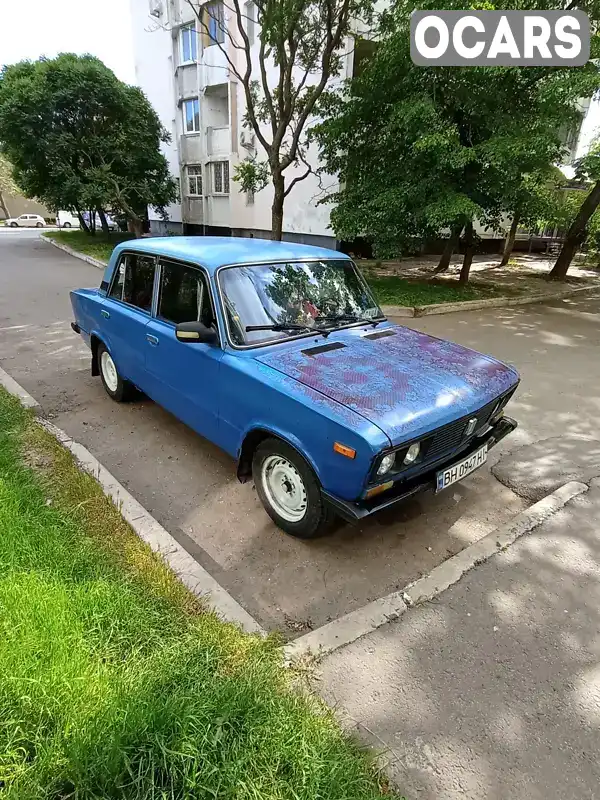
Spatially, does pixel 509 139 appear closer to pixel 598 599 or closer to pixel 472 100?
pixel 472 100

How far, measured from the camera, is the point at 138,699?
73.8 inches

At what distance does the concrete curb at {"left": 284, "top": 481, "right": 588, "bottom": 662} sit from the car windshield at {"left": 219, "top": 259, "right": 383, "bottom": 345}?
1876 millimetres

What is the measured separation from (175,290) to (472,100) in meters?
9.16

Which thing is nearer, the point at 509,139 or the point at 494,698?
the point at 494,698

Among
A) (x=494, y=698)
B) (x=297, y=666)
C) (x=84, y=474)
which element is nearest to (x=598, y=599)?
(x=494, y=698)

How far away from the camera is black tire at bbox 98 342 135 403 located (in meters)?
5.10

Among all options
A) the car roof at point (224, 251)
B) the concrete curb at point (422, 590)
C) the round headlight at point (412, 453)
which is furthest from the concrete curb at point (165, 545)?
the car roof at point (224, 251)

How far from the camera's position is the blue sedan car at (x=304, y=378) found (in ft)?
8.84

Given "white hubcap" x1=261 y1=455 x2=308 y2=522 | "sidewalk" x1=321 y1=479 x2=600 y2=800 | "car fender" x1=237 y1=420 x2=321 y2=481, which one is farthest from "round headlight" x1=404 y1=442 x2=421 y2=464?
"sidewalk" x1=321 y1=479 x2=600 y2=800

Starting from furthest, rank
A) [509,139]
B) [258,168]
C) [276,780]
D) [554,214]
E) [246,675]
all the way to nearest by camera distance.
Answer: [258,168], [554,214], [509,139], [246,675], [276,780]

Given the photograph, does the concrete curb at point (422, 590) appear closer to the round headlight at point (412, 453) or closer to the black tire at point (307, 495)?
the black tire at point (307, 495)

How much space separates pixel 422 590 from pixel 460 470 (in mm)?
803

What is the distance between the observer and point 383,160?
1125cm

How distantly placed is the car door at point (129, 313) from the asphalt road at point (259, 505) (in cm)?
67
